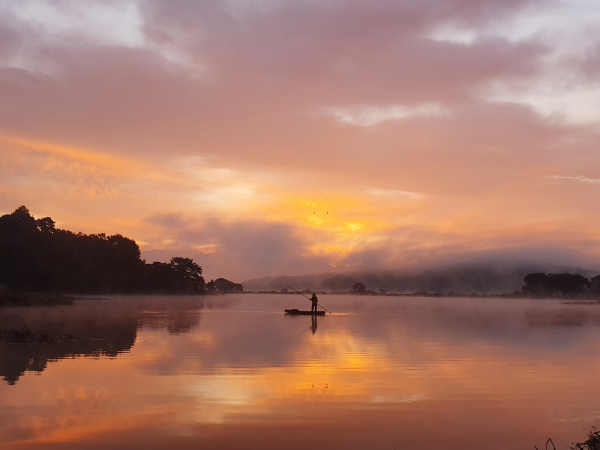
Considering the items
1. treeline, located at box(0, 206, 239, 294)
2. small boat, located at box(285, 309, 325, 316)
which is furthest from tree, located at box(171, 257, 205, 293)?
small boat, located at box(285, 309, 325, 316)

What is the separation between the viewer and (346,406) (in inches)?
496

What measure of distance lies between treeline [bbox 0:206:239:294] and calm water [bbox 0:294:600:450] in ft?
192

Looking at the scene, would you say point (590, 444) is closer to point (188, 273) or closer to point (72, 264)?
point (72, 264)

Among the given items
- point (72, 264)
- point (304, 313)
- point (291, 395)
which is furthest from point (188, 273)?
point (291, 395)

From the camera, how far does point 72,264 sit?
293 ft

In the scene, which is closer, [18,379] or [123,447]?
[123,447]

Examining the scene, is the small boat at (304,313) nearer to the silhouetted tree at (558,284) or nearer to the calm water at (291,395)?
the calm water at (291,395)

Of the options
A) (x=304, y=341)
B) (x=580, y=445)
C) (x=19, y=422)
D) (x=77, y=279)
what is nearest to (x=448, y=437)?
(x=580, y=445)

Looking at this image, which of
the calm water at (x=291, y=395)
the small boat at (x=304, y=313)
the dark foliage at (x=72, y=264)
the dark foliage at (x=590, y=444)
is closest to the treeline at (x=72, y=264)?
the dark foliage at (x=72, y=264)

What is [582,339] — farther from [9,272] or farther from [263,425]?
[9,272]

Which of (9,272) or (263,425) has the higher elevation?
(9,272)

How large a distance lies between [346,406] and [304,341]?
14179 millimetres

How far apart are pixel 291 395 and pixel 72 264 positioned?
273 ft

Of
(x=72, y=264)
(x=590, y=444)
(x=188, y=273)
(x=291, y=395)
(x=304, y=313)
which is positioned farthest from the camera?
(x=188, y=273)
